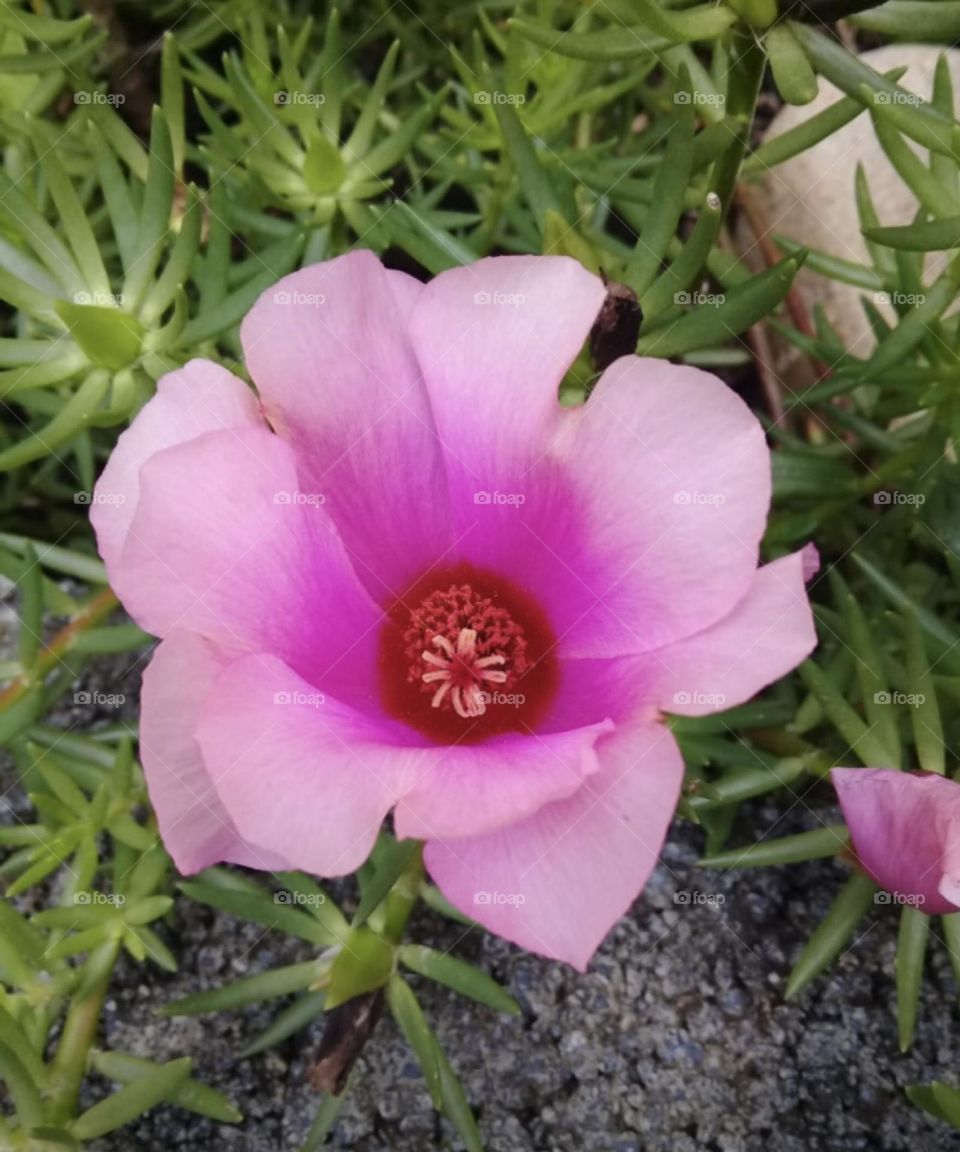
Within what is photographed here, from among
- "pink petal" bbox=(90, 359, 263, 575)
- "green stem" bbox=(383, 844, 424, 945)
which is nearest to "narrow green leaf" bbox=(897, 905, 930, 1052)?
"green stem" bbox=(383, 844, 424, 945)

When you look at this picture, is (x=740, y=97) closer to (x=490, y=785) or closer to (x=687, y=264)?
(x=687, y=264)

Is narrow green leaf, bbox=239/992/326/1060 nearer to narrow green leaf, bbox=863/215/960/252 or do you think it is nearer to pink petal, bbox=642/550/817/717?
pink petal, bbox=642/550/817/717

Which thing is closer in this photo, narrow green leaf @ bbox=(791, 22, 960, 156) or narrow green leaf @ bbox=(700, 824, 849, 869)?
narrow green leaf @ bbox=(791, 22, 960, 156)

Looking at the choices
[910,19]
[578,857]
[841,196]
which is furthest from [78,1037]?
[841,196]

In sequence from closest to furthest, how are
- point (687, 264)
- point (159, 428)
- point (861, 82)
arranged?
point (159, 428), point (861, 82), point (687, 264)

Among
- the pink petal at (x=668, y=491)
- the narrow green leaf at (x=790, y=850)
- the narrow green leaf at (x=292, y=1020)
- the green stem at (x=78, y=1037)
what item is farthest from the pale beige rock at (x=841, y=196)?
the green stem at (x=78, y=1037)
